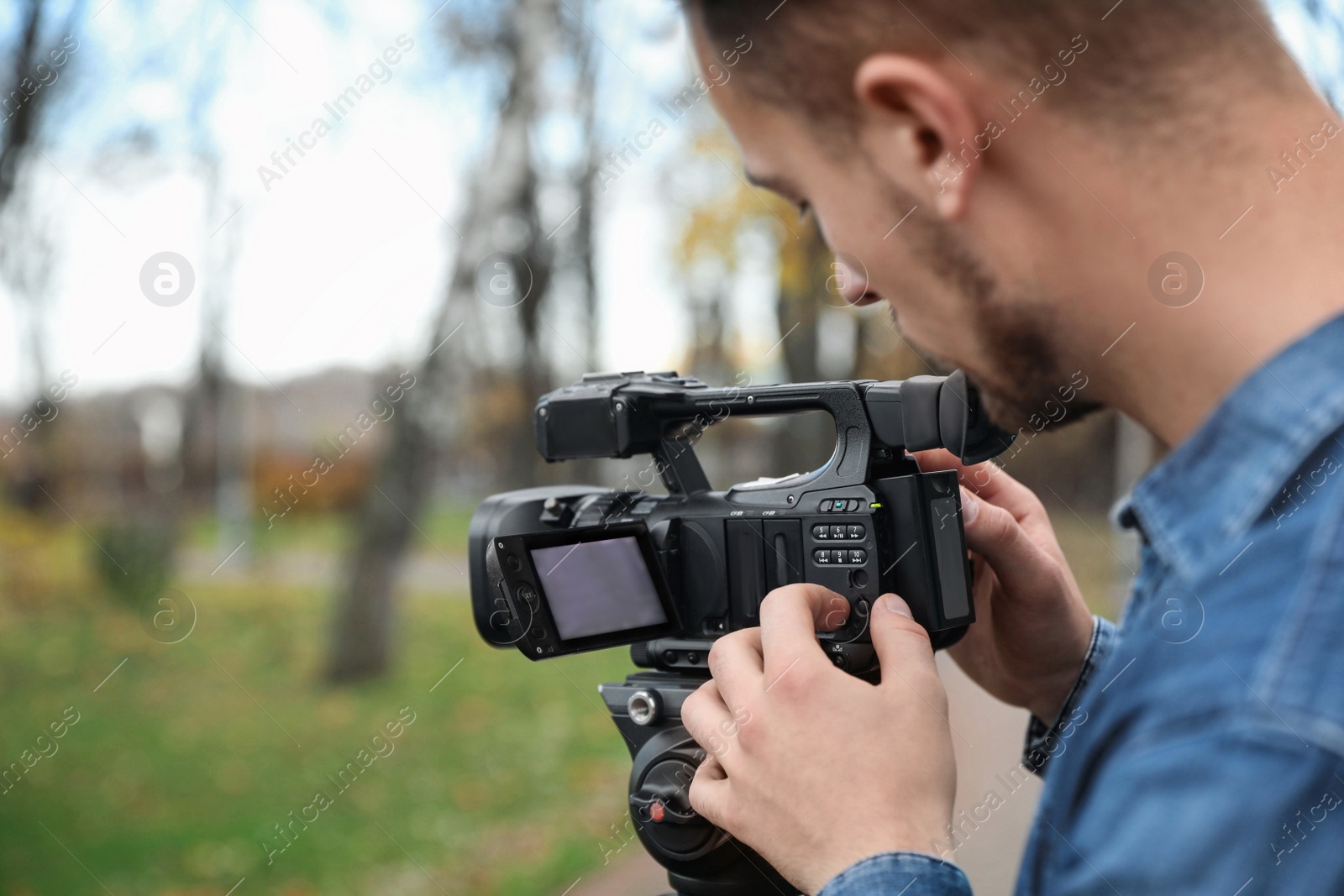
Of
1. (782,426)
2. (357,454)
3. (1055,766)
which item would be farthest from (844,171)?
(357,454)

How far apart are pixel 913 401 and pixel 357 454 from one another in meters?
9.82

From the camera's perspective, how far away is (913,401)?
1320mm

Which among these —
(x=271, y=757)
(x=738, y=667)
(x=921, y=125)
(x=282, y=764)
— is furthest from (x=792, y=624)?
(x=271, y=757)

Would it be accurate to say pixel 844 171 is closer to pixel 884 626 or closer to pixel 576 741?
pixel 884 626

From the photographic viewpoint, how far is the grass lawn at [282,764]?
4535 millimetres

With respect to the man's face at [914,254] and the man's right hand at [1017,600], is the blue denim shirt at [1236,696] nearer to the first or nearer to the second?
the man's face at [914,254]

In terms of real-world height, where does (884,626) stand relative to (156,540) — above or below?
above

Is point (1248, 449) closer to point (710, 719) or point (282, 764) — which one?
point (710, 719)

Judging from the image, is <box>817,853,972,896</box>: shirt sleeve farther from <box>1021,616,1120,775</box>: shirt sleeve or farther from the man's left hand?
<box>1021,616,1120,775</box>: shirt sleeve

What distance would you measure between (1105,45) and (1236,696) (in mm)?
454

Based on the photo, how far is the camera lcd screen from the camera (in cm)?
136

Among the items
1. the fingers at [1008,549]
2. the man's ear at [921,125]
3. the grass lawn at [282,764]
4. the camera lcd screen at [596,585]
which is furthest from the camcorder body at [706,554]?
the grass lawn at [282,764]

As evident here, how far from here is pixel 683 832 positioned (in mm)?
1305

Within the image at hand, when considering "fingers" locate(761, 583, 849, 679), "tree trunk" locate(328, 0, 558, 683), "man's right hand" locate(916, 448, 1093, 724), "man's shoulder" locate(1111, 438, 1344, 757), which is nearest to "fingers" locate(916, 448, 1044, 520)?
"man's right hand" locate(916, 448, 1093, 724)
